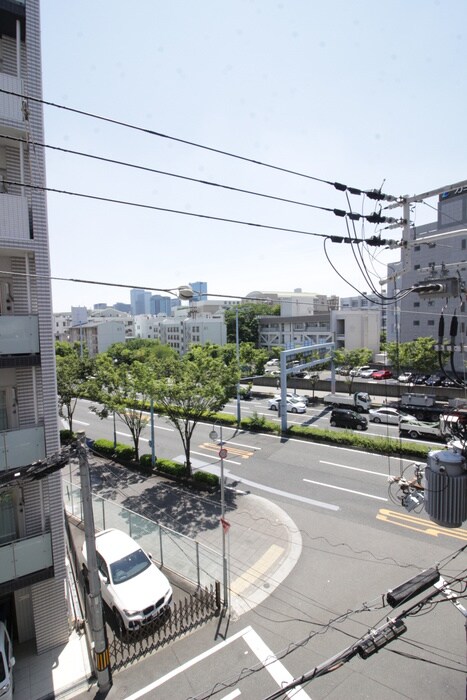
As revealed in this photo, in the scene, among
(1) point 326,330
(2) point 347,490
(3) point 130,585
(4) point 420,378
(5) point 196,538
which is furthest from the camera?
(1) point 326,330

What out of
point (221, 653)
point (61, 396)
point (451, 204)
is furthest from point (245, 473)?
point (451, 204)

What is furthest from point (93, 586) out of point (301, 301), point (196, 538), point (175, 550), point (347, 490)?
point (301, 301)

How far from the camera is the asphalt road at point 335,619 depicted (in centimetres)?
730

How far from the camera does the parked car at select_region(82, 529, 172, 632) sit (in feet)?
29.6

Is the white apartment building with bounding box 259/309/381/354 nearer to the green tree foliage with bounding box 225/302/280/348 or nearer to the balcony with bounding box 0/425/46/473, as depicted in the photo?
the green tree foliage with bounding box 225/302/280/348

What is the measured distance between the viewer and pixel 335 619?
776 centimetres

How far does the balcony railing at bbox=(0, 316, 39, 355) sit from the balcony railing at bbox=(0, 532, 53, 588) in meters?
3.91

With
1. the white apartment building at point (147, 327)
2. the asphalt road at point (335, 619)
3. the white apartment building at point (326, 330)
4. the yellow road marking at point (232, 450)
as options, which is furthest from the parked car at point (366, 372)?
the white apartment building at point (147, 327)

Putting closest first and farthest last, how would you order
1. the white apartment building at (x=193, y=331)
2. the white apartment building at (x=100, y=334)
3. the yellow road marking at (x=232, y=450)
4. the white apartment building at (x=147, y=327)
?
the yellow road marking at (x=232, y=450) → the white apartment building at (x=193, y=331) → the white apartment building at (x=100, y=334) → the white apartment building at (x=147, y=327)

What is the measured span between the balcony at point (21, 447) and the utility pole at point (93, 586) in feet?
6.91

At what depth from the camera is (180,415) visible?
1705 centimetres

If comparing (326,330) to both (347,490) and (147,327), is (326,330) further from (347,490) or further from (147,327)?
(147,327)

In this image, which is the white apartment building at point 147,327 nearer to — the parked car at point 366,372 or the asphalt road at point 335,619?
the parked car at point 366,372

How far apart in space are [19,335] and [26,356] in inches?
18.2
